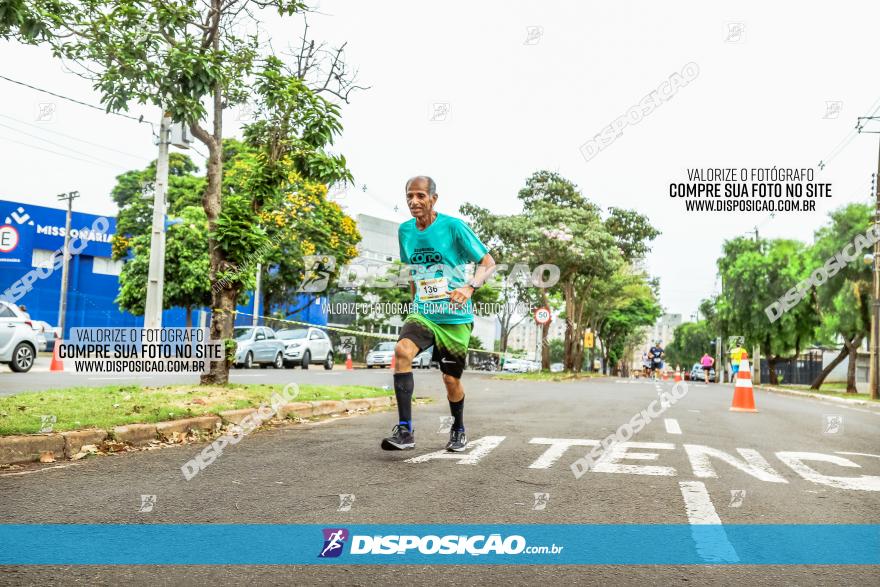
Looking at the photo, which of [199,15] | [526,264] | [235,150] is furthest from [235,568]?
[235,150]

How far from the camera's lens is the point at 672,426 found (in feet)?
31.5

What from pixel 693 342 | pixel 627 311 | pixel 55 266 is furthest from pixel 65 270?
pixel 693 342

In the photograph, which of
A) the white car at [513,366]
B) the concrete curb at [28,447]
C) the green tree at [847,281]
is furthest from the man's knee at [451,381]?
the white car at [513,366]

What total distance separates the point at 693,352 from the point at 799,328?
223ft

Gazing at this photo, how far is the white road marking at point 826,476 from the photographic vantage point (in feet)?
18.3

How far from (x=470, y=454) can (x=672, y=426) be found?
13.7 feet

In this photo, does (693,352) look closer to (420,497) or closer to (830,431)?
(830,431)

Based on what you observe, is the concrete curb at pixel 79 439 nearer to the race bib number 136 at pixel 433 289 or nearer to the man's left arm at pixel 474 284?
the race bib number 136 at pixel 433 289

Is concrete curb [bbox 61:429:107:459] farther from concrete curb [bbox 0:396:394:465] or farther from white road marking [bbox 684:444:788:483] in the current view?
white road marking [bbox 684:444:788:483]

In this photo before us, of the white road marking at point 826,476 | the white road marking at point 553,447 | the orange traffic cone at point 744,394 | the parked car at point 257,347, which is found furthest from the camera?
the parked car at point 257,347

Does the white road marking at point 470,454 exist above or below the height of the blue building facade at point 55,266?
below

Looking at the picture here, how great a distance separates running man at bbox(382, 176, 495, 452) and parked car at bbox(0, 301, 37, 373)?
12.5 metres

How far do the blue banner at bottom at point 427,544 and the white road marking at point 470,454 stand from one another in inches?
81.7

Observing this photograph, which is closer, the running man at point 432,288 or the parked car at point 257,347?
the running man at point 432,288
